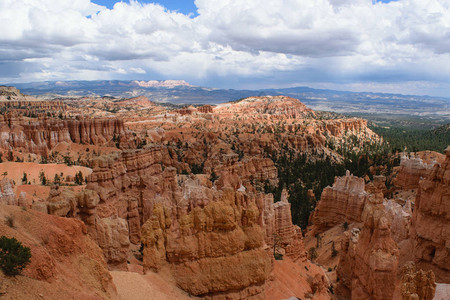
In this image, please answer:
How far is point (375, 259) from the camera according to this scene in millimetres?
13922

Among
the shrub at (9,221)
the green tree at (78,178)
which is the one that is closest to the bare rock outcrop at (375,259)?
the shrub at (9,221)

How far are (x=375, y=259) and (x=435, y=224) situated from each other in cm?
574

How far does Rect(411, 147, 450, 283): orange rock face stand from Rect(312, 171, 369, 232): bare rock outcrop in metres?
10.2

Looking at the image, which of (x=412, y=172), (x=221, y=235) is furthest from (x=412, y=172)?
(x=221, y=235)

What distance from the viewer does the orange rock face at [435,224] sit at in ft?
54.2

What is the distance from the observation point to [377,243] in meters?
14.3

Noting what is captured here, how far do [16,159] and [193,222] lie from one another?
4596 cm

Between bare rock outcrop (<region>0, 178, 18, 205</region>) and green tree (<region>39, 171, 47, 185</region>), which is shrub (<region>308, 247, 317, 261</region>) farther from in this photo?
green tree (<region>39, 171, 47, 185</region>)

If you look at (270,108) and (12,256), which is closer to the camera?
(12,256)

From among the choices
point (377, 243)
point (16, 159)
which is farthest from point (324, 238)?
point (16, 159)

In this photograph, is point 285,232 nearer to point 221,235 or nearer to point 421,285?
point 221,235

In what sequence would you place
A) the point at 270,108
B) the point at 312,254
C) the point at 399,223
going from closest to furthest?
the point at 399,223 → the point at 312,254 → the point at 270,108

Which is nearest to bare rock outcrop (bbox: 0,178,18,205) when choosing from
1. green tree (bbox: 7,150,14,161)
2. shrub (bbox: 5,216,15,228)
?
shrub (bbox: 5,216,15,228)

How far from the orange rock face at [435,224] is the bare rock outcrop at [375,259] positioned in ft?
11.2
